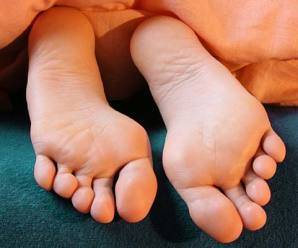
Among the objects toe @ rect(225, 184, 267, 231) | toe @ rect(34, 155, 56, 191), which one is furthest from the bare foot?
toe @ rect(34, 155, 56, 191)

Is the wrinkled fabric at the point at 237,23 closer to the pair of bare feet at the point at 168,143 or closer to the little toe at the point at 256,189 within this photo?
the pair of bare feet at the point at 168,143

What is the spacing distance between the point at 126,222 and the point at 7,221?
0.12 m

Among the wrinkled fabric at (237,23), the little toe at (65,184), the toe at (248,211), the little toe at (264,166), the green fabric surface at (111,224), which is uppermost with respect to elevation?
the wrinkled fabric at (237,23)

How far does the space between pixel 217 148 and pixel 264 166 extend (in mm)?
52

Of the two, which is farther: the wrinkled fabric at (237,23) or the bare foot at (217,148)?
the wrinkled fabric at (237,23)

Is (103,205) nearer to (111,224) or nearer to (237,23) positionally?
(111,224)

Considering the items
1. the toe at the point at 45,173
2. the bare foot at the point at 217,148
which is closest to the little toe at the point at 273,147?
the bare foot at the point at 217,148

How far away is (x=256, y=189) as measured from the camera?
469 millimetres

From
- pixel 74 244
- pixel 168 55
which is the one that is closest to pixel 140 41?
pixel 168 55

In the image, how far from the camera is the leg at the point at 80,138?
46cm

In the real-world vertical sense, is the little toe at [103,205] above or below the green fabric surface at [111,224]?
above

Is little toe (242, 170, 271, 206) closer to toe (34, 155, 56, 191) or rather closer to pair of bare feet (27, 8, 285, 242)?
pair of bare feet (27, 8, 285, 242)

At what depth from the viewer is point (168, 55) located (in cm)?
56

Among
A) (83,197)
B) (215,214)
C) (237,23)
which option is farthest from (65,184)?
(237,23)
